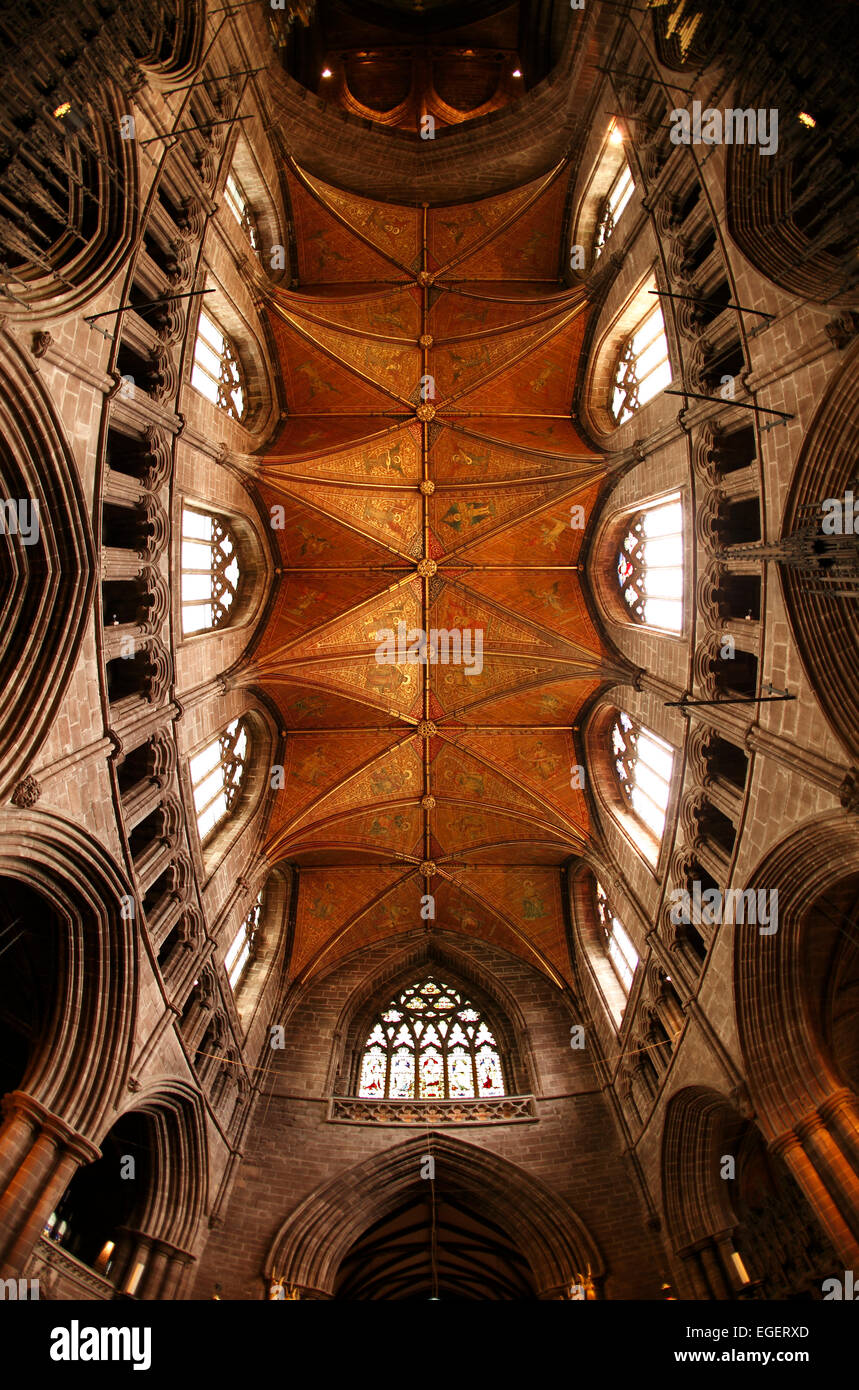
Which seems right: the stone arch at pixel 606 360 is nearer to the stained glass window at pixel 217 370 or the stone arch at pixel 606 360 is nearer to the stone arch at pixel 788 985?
the stained glass window at pixel 217 370

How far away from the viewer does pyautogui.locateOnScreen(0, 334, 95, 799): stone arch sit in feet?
25.7

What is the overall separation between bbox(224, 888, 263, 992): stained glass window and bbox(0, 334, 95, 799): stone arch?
7.16 m

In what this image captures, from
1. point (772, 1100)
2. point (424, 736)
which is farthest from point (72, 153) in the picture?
point (772, 1100)

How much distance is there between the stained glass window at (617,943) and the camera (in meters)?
14.7

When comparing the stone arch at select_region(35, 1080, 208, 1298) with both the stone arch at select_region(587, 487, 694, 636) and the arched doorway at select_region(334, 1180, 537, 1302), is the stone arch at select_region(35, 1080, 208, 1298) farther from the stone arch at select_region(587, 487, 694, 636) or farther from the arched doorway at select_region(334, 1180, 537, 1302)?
the stone arch at select_region(587, 487, 694, 636)

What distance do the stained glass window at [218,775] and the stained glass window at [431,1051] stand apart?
561cm

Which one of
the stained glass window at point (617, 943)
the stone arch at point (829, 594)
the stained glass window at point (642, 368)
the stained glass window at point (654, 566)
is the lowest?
the stained glass window at point (617, 943)

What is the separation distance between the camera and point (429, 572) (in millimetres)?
17281

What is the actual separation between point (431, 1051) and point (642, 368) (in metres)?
13.3

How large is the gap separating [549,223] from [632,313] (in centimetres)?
333

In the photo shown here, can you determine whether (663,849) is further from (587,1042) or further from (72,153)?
(72,153)

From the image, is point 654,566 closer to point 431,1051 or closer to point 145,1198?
point 431,1051

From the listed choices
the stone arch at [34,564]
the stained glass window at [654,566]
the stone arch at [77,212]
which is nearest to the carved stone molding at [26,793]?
the stone arch at [34,564]

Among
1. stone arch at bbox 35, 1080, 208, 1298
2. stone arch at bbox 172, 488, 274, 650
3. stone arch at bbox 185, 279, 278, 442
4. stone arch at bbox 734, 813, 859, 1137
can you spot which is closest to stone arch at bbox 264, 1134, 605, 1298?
stone arch at bbox 35, 1080, 208, 1298
